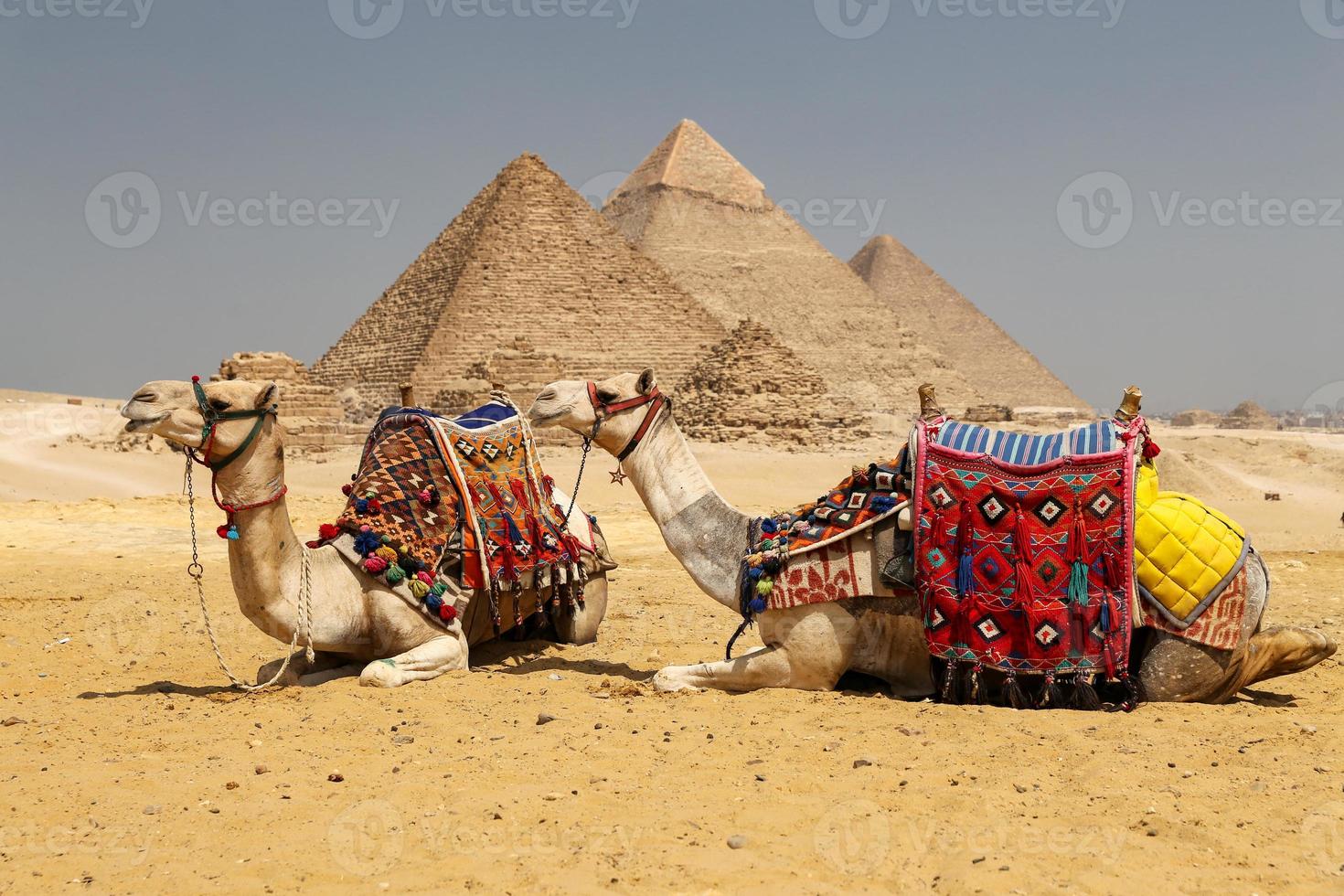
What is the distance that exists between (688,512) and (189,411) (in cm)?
165

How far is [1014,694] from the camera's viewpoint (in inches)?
147

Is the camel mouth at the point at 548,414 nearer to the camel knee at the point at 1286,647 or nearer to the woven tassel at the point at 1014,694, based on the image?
the woven tassel at the point at 1014,694

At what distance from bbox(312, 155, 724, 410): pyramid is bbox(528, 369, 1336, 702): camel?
59602 mm

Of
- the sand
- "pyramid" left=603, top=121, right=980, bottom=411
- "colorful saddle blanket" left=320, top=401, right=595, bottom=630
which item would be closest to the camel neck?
the sand

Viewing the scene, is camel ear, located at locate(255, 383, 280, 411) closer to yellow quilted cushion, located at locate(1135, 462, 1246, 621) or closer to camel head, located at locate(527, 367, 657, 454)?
camel head, located at locate(527, 367, 657, 454)

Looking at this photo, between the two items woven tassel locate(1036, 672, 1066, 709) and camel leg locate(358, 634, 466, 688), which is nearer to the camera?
woven tassel locate(1036, 672, 1066, 709)

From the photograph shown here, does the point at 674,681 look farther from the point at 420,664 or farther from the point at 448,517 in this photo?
the point at 448,517

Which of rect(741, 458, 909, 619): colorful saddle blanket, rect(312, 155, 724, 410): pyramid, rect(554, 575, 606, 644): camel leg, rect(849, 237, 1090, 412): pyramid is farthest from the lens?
rect(849, 237, 1090, 412): pyramid

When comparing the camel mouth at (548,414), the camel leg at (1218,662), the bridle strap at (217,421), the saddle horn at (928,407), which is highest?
the saddle horn at (928,407)

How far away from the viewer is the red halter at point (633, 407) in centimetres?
403

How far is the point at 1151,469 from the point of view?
12.6ft

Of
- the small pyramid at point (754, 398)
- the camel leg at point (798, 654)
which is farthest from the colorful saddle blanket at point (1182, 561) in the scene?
the small pyramid at point (754, 398)

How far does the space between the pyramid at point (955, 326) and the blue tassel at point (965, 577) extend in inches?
5278

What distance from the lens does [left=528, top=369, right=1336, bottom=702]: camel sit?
375 cm
